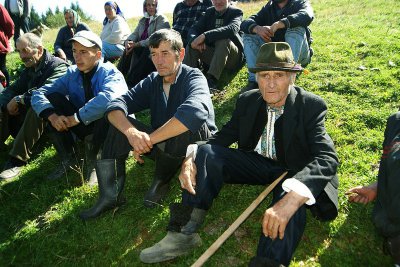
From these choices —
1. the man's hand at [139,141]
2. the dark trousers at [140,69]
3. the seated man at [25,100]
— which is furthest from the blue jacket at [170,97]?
the dark trousers at [140,69]

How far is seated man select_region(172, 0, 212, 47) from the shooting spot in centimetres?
805

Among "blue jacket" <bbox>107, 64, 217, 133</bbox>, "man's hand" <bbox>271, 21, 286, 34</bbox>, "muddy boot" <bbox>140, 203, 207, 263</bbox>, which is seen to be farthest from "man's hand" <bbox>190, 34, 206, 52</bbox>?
"muddy boot" <bbox>140, 203, 207, 263</bbox>

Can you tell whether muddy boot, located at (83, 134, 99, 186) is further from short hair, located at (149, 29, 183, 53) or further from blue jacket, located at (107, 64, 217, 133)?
short hair, located at (149, 29, 183, 53)

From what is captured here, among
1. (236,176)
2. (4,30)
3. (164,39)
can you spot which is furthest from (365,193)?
(4,30)

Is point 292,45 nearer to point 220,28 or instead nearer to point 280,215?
point 220,28

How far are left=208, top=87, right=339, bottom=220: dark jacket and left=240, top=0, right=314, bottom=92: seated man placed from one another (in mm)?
2646

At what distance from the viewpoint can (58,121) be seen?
15.6ft

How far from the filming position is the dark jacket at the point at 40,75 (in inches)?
225

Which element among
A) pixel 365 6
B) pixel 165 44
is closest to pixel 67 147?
pixel 165 44

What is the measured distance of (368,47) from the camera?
7.48 m

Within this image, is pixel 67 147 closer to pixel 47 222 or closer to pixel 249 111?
pixel 47 222

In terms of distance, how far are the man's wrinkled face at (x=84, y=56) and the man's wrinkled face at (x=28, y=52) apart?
4.24 ft

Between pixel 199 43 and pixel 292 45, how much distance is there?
75.8 inches

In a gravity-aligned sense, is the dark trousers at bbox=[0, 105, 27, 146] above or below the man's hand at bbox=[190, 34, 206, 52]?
below
